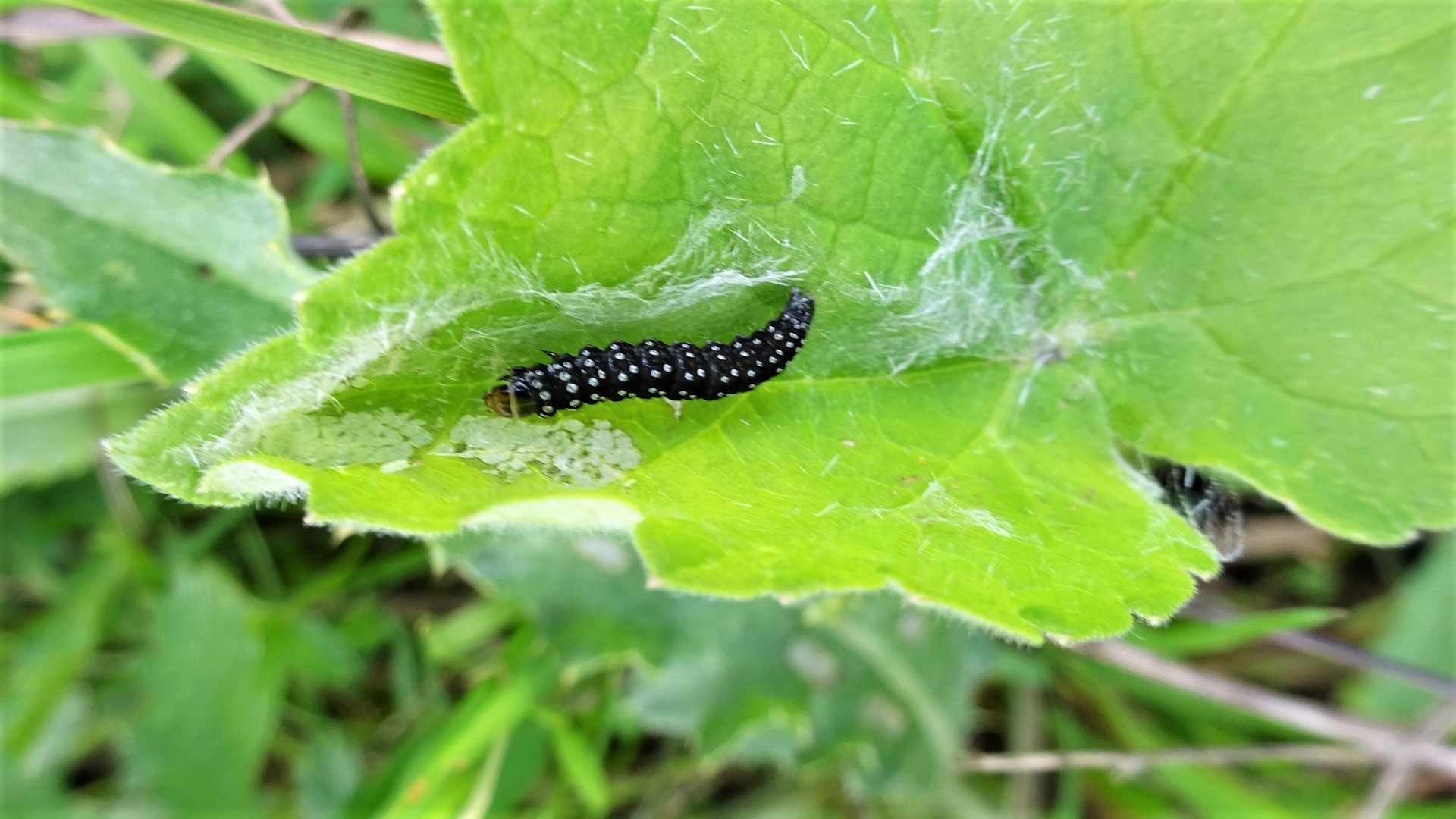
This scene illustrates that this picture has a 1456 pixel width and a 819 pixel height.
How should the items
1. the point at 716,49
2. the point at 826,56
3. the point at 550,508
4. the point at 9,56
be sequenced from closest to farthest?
the point at 550,508 → the point at 716,49 → the point at 826,56 → the point at 9,56

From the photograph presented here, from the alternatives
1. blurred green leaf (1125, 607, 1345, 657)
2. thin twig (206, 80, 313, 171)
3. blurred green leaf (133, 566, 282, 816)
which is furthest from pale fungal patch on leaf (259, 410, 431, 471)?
blurred green leaf (133, 566, 282, 816)

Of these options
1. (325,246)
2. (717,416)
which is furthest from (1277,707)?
(325,246)

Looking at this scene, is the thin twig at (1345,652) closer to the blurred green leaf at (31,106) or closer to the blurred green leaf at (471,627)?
the blurred green leaf at (471,627)

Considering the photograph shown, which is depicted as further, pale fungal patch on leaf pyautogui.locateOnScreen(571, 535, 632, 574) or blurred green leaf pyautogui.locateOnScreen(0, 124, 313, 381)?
pale fungal patch on leaf pyautogui.locateOnScreen(571, 535, 632, 574)

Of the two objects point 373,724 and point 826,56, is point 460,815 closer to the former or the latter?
point 373,724

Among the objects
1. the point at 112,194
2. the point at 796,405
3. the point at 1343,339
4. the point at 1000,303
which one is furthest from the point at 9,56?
the point at 1343,339

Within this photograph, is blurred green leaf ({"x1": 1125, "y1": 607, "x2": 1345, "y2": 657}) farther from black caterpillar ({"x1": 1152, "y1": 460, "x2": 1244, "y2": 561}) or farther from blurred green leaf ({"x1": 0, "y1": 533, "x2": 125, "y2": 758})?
blurred green leaf ({"x1": 0, "y1": 533, "x2": 125, "y2": 758})
